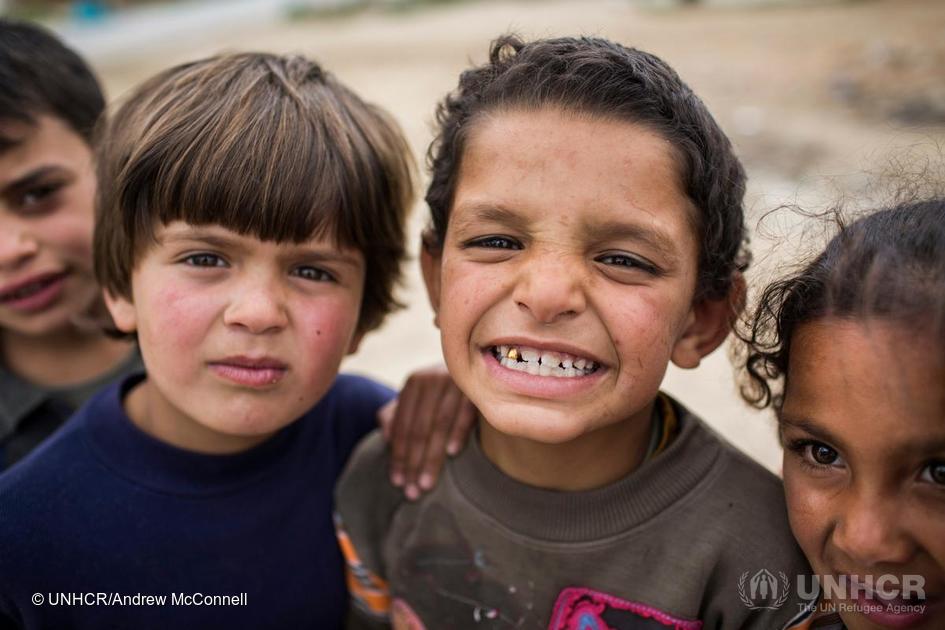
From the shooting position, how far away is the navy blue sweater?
1924 mm

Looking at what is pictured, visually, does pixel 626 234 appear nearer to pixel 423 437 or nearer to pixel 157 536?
pixel 423 437

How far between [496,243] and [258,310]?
20.7 inches

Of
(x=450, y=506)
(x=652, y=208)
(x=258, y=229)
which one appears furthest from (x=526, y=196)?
(x=450, y=506)

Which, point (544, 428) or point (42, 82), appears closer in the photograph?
point (544, 428)

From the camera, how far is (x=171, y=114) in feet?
6.56

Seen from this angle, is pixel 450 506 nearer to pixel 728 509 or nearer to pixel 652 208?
pixel 728 509

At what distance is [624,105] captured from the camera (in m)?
1.72

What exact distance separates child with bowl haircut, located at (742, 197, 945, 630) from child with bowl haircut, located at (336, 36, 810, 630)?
0.61 feet

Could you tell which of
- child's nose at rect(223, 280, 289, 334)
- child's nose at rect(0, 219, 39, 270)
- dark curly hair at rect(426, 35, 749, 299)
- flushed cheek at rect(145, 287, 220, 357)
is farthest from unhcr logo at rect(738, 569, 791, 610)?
child's nose at rect(0, 219, 39, 270)

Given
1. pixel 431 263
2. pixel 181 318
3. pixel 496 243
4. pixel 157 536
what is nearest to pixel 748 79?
pixel 431 263

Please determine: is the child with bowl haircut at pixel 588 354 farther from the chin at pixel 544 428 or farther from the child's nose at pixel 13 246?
the child's nose at pixel 13 246

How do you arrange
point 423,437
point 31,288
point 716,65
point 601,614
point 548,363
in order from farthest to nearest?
1. point 716,65
2. point 31,288
3. point 423,437
4. point 601,614
5. point 548,363

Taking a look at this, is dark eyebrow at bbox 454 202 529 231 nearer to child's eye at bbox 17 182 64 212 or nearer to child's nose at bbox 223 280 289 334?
child's nose at bbox 223 280 289 334

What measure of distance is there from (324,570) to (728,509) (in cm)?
100
